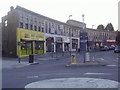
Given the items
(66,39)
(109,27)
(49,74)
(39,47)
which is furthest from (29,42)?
(109,27)

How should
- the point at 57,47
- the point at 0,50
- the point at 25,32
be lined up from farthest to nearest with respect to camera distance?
the point at 57,47
the point at 0,50
the point at 25,32

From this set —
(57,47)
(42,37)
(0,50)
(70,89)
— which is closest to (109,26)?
(57,47)

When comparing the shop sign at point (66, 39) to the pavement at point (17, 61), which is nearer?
the pavement at point (17, 61)

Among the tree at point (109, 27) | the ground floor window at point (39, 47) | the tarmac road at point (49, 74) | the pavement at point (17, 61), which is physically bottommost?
the pavement at point (17, 61)

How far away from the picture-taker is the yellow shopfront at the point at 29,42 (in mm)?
33906

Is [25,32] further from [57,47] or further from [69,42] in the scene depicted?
[69,42]

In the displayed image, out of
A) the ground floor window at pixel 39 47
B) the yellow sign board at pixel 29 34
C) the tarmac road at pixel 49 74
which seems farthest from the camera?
the ground floor window at pixel 39 47

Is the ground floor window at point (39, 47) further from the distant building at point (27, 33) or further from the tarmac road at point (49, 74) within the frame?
the tarmac road at point (49, 74)

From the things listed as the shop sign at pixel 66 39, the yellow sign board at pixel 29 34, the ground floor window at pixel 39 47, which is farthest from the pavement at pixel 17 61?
the shop sign at pixel 66 39

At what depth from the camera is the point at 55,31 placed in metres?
48.0

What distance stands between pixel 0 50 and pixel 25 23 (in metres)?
8.40

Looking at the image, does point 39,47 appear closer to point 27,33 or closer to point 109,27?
point 27,33

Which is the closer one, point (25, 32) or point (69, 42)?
point (25, 32)

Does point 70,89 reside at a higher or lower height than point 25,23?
lower
